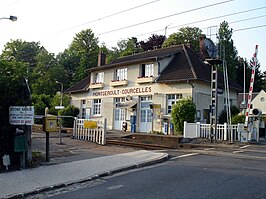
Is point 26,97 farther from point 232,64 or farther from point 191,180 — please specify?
point 232,64

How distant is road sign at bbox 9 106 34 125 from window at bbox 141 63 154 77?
765 inches

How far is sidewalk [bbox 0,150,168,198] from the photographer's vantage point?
7.59 m

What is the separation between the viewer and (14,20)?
20141 millimetres

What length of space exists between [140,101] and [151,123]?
266cm

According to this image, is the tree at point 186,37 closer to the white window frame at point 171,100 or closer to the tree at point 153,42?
the tree at point 153,42

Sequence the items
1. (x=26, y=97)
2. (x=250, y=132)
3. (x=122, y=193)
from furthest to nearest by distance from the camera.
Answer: (x=250, y=132), (x=26, y=97), (x=122, y=193)

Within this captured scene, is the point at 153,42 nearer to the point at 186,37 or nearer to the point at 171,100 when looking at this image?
the point at 186,37

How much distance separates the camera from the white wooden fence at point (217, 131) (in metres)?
20.0

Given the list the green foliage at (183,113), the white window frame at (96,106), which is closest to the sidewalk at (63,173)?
the green foliage at (183,113)

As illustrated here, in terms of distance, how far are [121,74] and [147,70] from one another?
3.51 metres

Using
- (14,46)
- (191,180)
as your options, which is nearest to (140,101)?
(191,180)

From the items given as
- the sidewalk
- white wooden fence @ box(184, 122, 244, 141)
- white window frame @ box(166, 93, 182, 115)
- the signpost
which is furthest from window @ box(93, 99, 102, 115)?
the signpost

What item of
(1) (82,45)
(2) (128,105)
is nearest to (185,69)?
(2) (128,105)

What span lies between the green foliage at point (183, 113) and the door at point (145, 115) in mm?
4327
